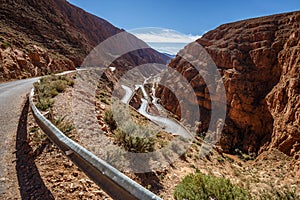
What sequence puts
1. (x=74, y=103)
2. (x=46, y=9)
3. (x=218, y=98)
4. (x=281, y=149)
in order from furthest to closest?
(x=46, y=9)
(x=218, y=98)
(x=281, y=149)
(x=74, y=103)

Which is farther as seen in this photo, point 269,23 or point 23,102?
point 269,23

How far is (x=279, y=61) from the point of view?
31828 mm

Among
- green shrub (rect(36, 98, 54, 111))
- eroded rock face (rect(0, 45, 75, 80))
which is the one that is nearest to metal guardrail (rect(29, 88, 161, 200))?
green shrub (rect(36, 98, 54, 111))

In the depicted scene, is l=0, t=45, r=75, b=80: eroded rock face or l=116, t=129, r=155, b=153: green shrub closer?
l=116, t=129, r=155, b=153: green shrub

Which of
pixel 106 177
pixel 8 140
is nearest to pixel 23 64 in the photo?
pixel 8 140

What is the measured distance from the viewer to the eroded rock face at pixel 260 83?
24.8 metres

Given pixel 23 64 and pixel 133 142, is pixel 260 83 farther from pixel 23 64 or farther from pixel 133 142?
pixel 23 64

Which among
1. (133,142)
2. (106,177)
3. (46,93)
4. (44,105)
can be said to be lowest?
(46,93)

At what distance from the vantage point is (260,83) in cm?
3347

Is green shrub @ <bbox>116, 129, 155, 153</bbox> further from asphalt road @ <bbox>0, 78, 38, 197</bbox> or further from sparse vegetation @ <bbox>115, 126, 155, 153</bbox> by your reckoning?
asphalt road @ <bbox>0, 78, 38, 197</bbox>

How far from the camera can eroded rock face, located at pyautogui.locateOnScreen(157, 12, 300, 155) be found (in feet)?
81.5

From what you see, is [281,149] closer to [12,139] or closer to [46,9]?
[12,139]

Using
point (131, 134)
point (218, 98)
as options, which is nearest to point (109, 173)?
point (131, 134)

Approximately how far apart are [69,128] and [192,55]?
49039 mm
